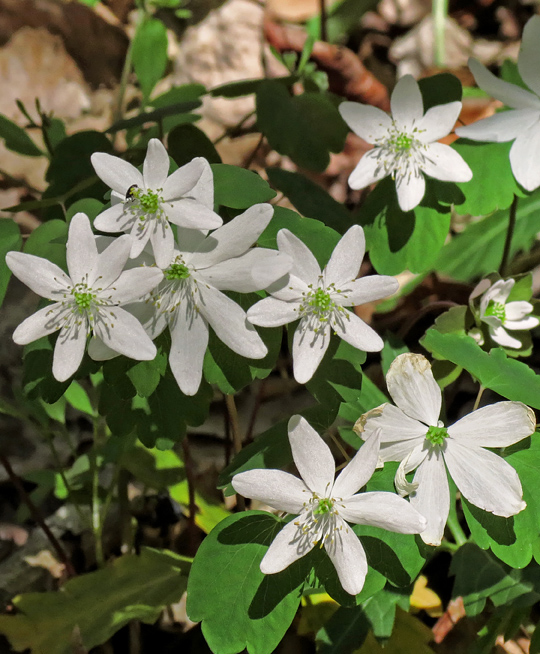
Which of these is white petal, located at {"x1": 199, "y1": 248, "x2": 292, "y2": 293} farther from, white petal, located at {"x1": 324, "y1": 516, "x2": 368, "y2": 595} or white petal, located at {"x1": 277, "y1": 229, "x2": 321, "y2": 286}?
white petal, located at {"x1": 324, "y1": 516, "x2": 368, "y2": 595}

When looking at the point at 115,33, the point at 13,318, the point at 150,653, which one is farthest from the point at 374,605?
the point at 115,33

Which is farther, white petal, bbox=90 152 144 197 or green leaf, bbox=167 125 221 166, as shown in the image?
green leaf, bbox=167 125 221 166

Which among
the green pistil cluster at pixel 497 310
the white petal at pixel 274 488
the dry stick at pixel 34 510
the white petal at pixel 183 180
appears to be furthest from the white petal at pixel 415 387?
the dry stick at pixel 34 510

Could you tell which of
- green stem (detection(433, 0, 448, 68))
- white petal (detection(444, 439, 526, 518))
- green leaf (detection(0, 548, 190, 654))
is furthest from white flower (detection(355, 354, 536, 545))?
green stem (detection(433, 0, 448, 68))

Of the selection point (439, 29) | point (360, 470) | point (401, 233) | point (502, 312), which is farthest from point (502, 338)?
point (439, 29)

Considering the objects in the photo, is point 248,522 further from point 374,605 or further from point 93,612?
point 93,612

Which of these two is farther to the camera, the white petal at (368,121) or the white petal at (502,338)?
the white petal at (502,338)

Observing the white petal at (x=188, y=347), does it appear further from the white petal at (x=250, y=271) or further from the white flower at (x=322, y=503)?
the white flower at (x=322, y=503)
